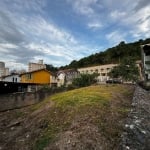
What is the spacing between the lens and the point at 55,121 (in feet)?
21.9

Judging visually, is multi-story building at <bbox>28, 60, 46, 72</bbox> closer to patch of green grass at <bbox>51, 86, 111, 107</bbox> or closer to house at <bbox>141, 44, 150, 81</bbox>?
house at <bbox>141, 44, 150, 81</bbox>

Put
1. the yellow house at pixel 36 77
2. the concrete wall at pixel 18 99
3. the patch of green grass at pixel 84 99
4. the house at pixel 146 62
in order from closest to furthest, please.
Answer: the patch of green grass at pixel 84 99 < the house at pixel 146 62 < the concrete wall at pixel 18 99 < the yellow house at pixel 36 77

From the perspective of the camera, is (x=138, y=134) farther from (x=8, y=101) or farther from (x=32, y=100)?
(x=32, y=100)

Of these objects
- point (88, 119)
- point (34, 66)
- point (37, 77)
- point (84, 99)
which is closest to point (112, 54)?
point (34, 66)

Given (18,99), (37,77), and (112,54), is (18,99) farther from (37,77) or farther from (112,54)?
(112,54)

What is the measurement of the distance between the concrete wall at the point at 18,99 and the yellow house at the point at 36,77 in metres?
18.2

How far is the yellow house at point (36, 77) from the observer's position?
117ft

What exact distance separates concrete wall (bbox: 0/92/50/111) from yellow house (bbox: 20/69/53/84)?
18.2 m

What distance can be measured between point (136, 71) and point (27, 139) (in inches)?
913

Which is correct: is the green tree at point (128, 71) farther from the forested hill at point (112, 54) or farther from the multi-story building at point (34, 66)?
the forested hill at point (112, 54)

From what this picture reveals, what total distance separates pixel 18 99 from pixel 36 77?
2088 centimetres

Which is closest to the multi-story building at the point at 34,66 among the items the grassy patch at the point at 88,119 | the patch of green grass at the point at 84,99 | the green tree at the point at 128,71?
the green tree at the point at 128,71

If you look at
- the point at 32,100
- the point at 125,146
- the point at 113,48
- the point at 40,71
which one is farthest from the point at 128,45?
the point at 125,146

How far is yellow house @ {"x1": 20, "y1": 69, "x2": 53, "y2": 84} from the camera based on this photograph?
35.8 m
